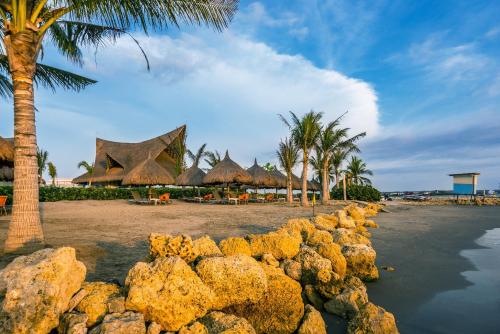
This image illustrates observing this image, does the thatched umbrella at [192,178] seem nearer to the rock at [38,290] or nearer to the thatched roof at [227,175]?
the thatched roof at [227,175]

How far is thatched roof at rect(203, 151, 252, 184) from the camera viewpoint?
22047mm

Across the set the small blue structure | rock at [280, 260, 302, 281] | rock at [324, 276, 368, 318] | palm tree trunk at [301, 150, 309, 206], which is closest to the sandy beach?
rock at [324, 276, 368, 318]

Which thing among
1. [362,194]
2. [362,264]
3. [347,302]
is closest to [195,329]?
[347,302]

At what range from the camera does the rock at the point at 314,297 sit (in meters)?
3.99

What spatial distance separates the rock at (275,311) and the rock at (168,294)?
1.82 ft

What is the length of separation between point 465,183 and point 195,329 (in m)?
38.6

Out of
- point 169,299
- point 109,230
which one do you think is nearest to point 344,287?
point 169,299

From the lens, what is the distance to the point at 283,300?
3588 millimetres

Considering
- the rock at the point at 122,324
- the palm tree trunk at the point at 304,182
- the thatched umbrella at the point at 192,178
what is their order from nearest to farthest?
the rock at the point at 122,324 → the palm tree trunk at the point at 304,182 → the thatched umbrella at the point at 192,178

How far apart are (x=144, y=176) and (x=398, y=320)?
19856mm

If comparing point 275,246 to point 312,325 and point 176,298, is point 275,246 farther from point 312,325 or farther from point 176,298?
point 176,298

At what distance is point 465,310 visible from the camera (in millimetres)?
3840

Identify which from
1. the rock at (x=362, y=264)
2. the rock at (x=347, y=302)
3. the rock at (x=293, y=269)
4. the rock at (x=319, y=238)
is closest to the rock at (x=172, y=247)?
the rock at (x=293, y=269)

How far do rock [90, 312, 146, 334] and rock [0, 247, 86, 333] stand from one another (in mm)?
434
